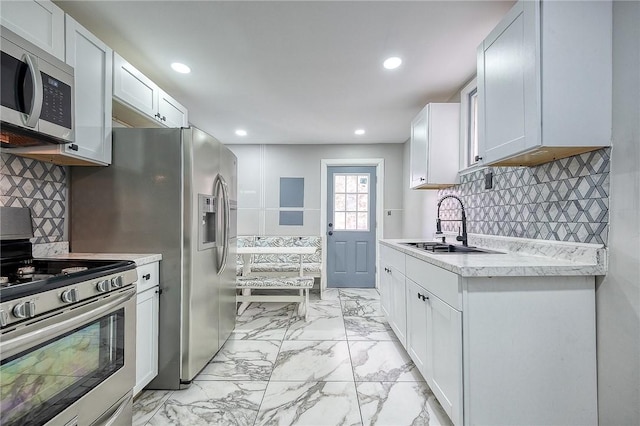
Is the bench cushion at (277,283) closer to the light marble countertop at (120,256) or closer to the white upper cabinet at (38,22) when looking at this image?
the light marble countertop at (120,256)

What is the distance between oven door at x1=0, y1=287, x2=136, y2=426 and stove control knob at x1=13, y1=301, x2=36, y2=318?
0.04 meters

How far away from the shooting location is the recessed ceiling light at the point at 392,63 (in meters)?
2.18

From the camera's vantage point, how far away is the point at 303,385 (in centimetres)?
195

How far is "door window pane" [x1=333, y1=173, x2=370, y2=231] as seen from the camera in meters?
4.78

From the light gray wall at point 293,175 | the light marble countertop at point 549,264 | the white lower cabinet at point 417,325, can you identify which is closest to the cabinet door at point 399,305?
the white lower cabinet at point 417,325

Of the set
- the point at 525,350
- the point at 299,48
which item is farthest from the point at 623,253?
the point at 299,48

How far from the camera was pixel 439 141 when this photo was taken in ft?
8.67

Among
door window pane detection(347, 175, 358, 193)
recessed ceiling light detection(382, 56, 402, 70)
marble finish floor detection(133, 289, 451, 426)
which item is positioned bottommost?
marble finish floor detection(133, 289, 451, 426)

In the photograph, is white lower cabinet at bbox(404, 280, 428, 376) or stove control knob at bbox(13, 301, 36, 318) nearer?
stove control knob at bbox(13, 301, 36, 318)

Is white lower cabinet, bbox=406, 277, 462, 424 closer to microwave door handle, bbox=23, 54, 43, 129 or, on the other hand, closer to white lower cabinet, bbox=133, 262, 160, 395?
white lower cabinet, bbox=133, 262, 160, 395

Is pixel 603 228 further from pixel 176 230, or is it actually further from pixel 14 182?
pixel 14 182

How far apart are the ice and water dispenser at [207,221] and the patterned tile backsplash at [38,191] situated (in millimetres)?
880

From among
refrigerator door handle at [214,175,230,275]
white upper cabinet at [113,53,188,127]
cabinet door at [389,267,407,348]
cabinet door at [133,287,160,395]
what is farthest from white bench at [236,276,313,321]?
white upper cabinet at [113,53,188,127]

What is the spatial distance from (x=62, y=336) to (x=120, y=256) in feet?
2.34
